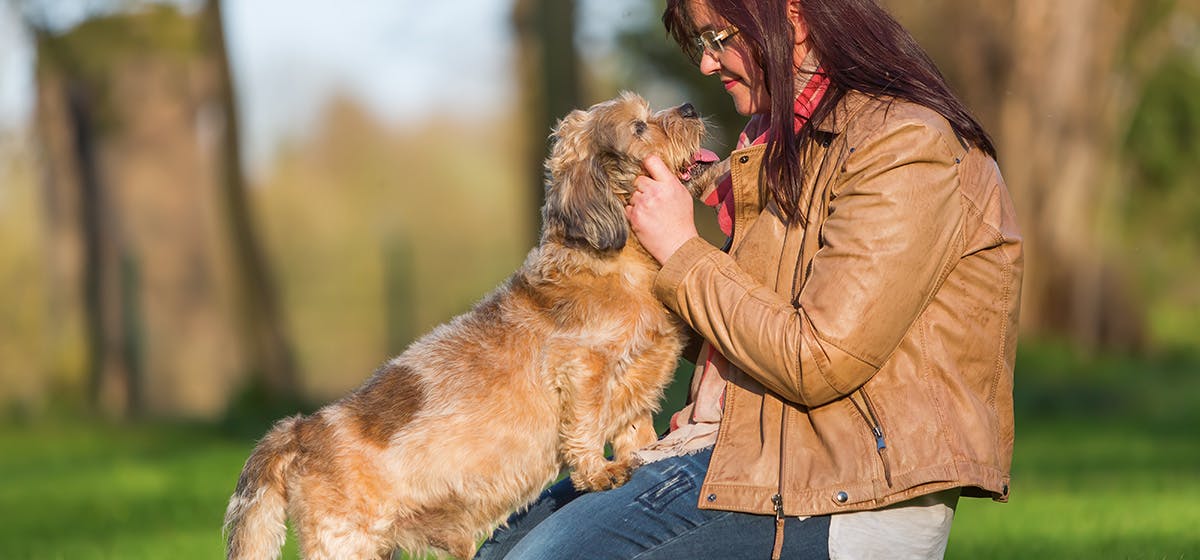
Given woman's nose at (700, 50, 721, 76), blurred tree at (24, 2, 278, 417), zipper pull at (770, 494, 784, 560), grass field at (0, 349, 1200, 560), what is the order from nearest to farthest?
zipper pull at (770, 494, 784, 560) < woman's nose at (700, 50, 721, 76) < grass field at (0, 349, 1200, 560) < blurred tree at (24, 2, 278, 417)

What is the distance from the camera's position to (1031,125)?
2122cm

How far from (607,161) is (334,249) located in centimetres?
2864

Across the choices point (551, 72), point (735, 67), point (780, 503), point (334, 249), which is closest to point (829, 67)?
point (735, 67)

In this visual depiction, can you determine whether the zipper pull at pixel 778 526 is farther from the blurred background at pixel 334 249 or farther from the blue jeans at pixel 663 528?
the blurred background at pixel 334 249

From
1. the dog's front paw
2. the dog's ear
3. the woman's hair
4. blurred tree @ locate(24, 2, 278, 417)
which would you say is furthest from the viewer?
blurred tree @ locate(24, 2, 278, 417)

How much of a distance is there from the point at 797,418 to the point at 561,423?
100 cm

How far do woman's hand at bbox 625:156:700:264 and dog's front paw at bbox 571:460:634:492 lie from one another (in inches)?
26.7

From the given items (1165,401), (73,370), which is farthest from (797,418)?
(73,370)

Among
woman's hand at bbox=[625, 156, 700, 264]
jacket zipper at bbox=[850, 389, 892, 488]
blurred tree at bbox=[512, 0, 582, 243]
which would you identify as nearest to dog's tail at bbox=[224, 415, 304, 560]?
woman's hand at bbox=[625, 156, 700, 264]

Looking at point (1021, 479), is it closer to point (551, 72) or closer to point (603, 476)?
point (551, 72)

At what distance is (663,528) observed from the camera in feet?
13.4

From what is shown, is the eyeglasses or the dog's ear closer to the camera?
the eyeglasses

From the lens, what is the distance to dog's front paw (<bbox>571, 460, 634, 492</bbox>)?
14.8 feet

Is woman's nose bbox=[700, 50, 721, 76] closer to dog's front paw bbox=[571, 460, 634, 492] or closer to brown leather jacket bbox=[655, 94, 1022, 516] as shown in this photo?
brown leather jacket bbox=[655, 94, 1022, 516]
